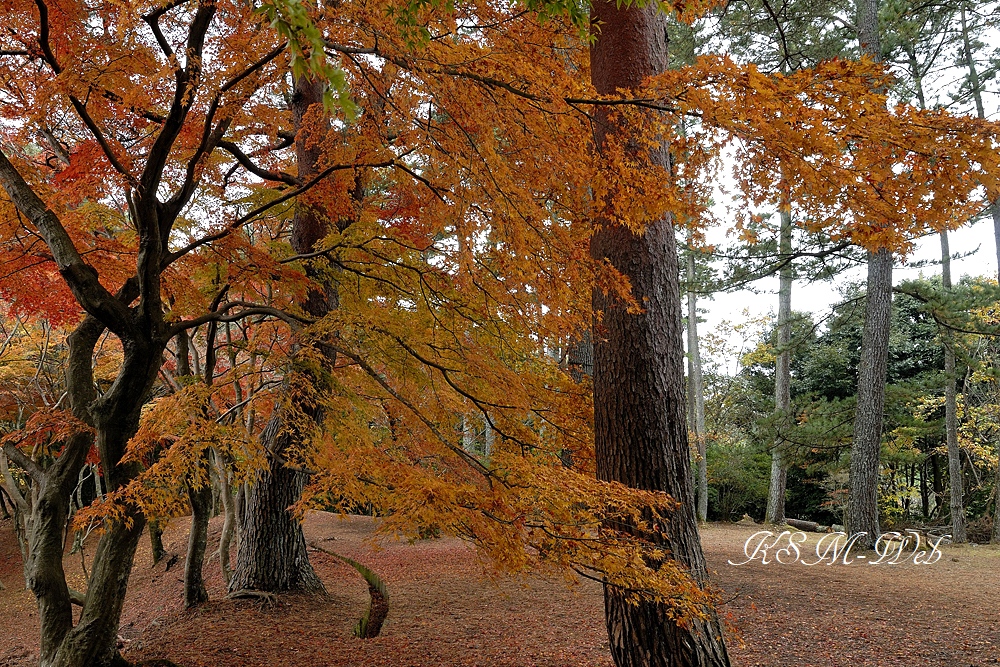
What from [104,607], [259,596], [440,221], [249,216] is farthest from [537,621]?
[249,216]

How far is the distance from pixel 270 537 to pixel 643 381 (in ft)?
18.0

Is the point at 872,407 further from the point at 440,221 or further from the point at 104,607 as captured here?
the point at 104,607

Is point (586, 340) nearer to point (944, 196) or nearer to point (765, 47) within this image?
point (944, 196)

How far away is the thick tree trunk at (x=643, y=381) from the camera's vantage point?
3482 mm

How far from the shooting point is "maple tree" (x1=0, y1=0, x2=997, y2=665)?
286 centimetres

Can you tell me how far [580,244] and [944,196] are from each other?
2105 mm

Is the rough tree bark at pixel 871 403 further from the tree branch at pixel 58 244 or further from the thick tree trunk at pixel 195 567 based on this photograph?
the tree branch at pixel 58 244

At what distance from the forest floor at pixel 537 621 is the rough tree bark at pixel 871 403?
89 cm

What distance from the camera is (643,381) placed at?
381cm

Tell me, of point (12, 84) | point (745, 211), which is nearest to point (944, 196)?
point (745, 211)

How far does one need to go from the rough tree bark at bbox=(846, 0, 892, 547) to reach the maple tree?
7.24m

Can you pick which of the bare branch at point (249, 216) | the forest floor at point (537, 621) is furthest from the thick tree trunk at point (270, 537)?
the bare branch at point (249, 216)

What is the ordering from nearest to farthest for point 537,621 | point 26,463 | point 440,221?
point 440,221 < point 26,463 < point 537,621

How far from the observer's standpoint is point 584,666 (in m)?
4.90
